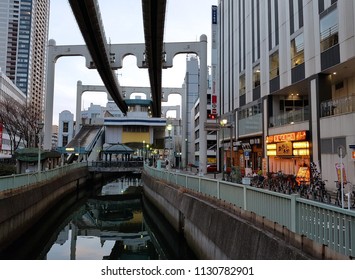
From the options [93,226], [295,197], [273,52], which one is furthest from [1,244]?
[273,52]

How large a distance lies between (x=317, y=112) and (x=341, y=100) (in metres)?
2.49

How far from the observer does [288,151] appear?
26.3m

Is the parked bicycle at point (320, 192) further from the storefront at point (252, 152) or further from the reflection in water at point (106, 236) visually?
the storefront at point (252, 152)

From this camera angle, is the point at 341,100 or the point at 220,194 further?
the point at 341,100

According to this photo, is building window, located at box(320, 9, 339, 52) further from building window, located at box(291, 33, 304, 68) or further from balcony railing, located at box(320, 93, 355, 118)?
balcony railing, located at box(320, 93, 355, 118)

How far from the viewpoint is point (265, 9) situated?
104 feet

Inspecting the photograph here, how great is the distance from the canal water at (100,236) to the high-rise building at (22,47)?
148m

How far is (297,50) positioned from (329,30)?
14.1 ft

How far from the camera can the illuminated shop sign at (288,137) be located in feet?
78.9

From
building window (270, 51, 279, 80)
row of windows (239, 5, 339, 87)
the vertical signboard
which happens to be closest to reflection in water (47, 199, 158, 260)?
row of windows (239, 5, 339, 87)

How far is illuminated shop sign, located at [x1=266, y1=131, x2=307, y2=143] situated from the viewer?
78.9 ft

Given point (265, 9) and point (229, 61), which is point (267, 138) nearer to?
point (265, 9)

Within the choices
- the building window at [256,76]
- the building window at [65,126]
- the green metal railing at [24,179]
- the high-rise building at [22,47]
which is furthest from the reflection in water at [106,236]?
the high-rise building at [22,47]

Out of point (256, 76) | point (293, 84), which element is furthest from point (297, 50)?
point (256, 76)
